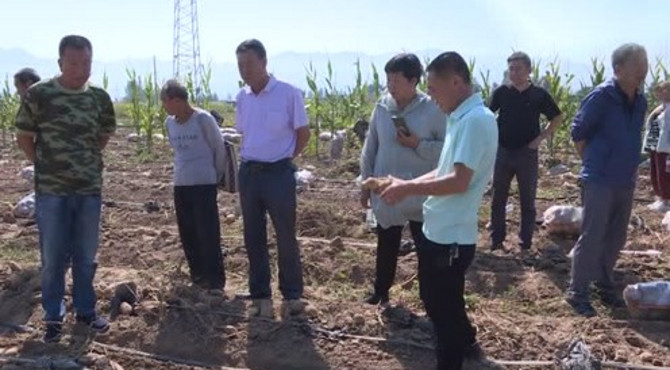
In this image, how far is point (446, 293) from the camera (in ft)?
13.4

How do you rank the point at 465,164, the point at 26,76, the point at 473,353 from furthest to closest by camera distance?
the point at 26,76 → the point at 473,353 → the point at 465,164

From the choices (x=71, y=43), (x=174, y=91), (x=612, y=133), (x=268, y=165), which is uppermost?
(x=71, y=43)

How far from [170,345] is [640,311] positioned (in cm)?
311

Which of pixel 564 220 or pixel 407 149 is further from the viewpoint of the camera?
pixel 564 220

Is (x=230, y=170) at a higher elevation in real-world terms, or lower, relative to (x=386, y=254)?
higher

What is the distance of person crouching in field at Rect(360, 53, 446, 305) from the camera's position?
5.04m

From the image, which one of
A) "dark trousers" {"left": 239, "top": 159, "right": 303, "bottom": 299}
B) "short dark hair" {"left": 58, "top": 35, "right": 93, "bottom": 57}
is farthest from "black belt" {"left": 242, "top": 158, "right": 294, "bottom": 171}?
"short dark hair" {"left": 58, "top": 35, "right": 93, "bottom": 57}

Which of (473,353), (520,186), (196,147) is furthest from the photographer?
(520,186)

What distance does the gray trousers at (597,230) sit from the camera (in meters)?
5.57

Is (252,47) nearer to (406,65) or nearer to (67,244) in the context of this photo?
(406,65)

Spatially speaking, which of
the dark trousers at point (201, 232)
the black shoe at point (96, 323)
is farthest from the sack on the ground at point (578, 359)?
the black shoe at point (96, 323)

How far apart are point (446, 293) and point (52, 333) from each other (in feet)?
8.75

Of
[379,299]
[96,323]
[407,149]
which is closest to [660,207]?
[379,299]

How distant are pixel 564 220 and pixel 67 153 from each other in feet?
15.5
